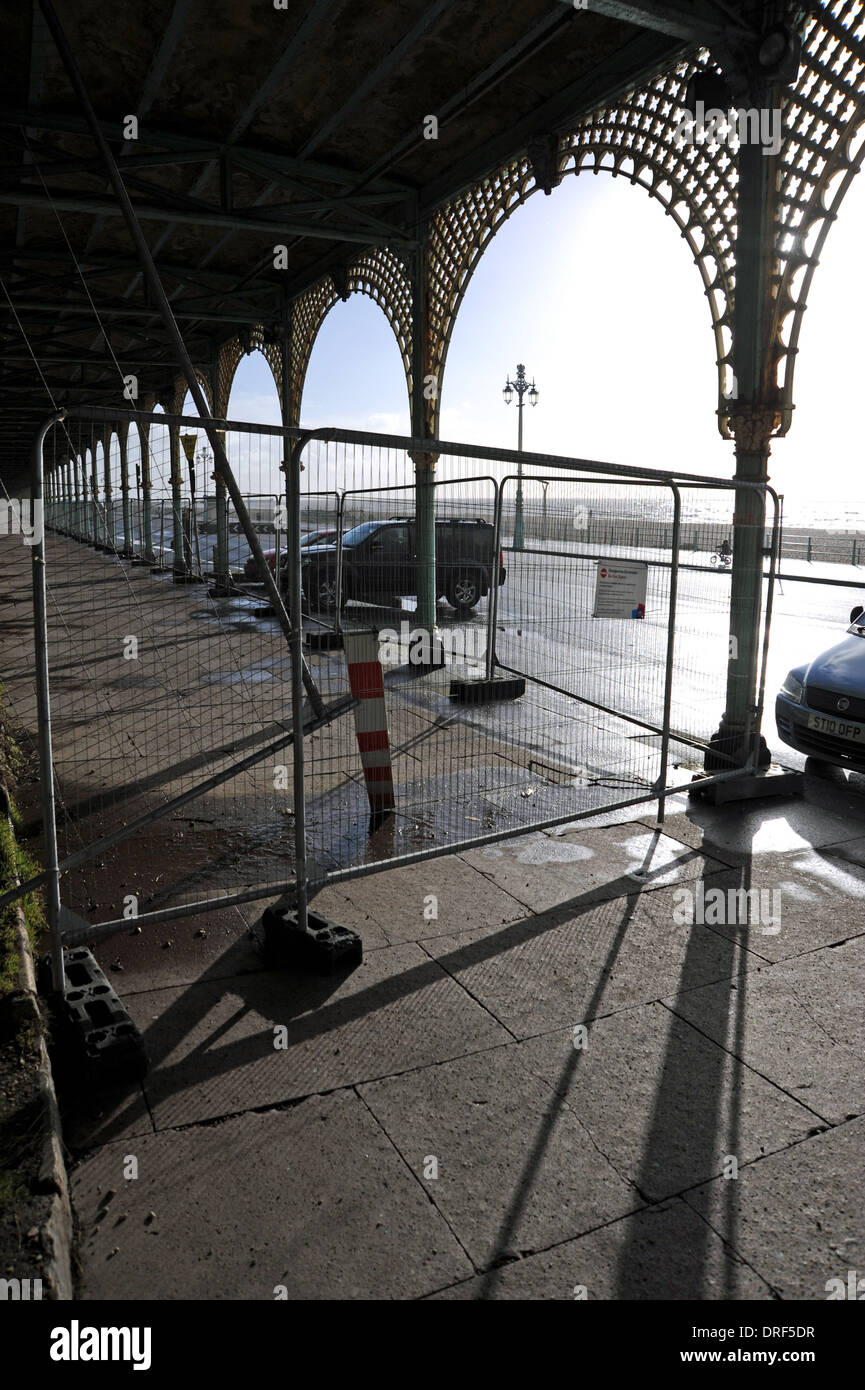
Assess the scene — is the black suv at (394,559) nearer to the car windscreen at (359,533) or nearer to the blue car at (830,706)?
the car windscreen at (359,533)

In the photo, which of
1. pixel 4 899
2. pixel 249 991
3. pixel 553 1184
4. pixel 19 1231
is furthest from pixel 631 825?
pixel 19 1231

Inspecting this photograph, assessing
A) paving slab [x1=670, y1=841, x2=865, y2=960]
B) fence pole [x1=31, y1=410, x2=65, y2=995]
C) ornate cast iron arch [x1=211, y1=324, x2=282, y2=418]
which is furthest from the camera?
ornate cast iron arch [x1=211, y1=324, x2=282, y2=418]

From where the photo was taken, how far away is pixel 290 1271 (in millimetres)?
2123

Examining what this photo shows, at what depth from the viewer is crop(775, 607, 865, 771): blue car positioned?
5621 millimetres

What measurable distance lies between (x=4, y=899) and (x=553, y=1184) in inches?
83.2

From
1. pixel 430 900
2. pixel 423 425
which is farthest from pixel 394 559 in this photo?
pixel 430 900

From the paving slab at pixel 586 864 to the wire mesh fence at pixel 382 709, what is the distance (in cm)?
17

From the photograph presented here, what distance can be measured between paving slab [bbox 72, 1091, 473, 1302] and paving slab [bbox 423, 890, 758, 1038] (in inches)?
34.0

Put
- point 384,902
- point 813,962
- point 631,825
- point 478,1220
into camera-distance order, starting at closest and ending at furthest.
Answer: point 478,1220 < point 813,962 < point 384,902 < point 631,825

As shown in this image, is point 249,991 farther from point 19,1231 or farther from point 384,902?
point 19,1231

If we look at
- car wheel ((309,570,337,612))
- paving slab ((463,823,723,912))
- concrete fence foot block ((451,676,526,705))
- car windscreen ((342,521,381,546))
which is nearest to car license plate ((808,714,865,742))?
paving slab ((463,823,723,912))
